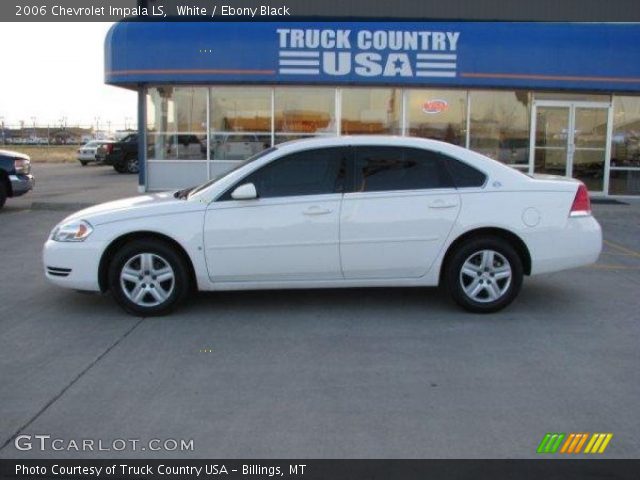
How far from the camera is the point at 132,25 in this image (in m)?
15.0

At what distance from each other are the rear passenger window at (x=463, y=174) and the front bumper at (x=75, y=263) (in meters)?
3.26

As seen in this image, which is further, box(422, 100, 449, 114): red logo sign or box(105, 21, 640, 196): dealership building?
box(422, 100, 449, 114): red logo sign

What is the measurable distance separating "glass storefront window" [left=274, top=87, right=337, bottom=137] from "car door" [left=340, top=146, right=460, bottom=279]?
10.1 m

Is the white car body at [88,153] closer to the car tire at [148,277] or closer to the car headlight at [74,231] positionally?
the car headlight at [74,231]

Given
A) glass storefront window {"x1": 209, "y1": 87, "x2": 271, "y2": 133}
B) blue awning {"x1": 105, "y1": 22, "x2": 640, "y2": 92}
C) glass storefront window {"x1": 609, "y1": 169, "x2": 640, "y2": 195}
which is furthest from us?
glass storefront window {"x1": 609, "y1": 169, "x2": 640, "y2": 195}

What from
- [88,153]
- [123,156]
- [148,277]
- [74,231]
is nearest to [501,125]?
[148,277]

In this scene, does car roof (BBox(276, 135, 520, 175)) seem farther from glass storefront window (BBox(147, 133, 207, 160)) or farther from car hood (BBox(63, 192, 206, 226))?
glass storefront window (BBox(147, 133, 207, 160))

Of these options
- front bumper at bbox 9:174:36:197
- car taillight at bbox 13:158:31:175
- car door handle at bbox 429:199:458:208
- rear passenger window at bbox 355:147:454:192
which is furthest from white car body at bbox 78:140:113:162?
car door handle at bbox 429:199:458:208

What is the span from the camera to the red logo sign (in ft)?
53.1

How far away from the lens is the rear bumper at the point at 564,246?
6328 millimetres

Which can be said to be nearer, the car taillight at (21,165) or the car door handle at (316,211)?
the car door handle at (316,211)

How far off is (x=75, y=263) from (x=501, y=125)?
40.6 ft

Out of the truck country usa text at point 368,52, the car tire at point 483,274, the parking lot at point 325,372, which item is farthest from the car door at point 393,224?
the truck country usa text at point 368,52
